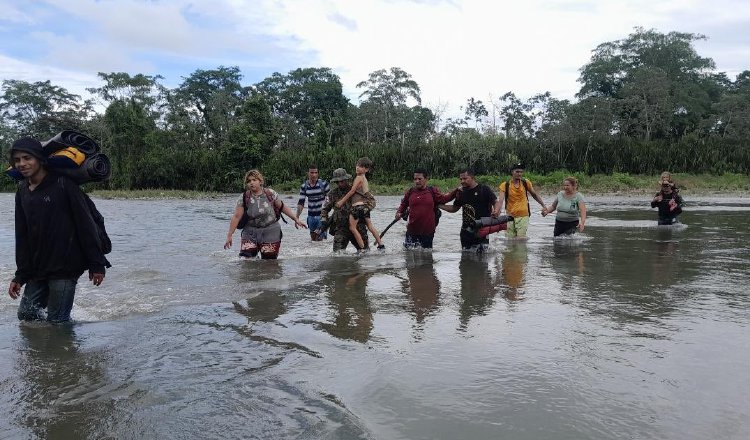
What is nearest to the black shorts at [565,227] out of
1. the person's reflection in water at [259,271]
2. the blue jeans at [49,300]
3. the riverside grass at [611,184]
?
the person's reflection in water at [259,271]

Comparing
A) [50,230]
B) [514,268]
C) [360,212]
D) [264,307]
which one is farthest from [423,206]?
[50,230]

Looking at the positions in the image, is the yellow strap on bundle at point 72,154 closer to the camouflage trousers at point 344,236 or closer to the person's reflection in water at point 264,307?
the person's reflection in water at point 264,307

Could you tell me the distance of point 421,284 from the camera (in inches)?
281

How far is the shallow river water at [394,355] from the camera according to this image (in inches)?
129

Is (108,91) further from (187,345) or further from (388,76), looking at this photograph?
(187,345)

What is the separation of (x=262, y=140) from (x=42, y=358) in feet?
119

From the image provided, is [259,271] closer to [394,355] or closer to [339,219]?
[339,219]

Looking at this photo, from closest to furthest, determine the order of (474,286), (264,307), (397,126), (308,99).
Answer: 1. (264,307)
2. (474,286)
3. (397,126)
4. (308,99)

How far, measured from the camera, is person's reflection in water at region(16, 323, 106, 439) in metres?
3.24

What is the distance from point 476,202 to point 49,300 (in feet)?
21.4

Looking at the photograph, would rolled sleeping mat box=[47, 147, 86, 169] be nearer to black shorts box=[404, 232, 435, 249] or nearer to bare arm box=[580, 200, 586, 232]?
black shorts box=[404, 232, 435, 249]

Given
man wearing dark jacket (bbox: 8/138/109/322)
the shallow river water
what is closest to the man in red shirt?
the shallow river water

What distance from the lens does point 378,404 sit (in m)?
3.49

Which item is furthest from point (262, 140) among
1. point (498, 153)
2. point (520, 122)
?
point (520, 122)
